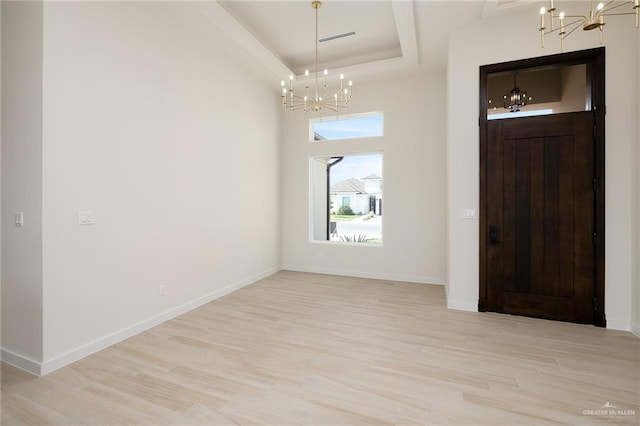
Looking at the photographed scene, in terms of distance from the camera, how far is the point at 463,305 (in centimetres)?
385

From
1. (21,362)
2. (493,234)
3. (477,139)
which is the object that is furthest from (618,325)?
(21,362)

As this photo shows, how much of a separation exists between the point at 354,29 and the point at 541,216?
352cm

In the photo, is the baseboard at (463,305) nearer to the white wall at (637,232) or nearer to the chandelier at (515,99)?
the white wall at (637,232)

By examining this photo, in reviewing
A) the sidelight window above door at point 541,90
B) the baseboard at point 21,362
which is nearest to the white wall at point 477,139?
the sidelight window above door at point 541,90

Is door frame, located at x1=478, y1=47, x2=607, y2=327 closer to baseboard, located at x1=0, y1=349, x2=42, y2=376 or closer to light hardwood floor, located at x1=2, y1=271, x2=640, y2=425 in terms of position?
light hardwood floor, located at x1=2, y1=271, x2=640, y2=425

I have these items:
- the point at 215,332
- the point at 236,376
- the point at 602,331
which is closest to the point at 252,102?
the point at 215,332

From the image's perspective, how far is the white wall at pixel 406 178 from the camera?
5.06 m

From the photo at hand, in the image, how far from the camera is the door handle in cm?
370

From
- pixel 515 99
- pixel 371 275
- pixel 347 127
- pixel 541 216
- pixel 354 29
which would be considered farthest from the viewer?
pixel 347 127

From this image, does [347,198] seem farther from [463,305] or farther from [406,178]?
[463,305]

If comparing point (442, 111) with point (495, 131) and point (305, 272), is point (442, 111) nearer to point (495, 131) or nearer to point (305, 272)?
point (495, 131)

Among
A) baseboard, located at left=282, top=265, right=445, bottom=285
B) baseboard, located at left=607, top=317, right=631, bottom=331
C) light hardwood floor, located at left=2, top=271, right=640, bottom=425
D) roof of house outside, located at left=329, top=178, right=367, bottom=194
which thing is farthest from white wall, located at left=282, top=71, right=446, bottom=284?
baseboard, located at left=607, top=317, right=631, bottom=331

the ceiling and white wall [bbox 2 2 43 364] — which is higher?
the ceiling

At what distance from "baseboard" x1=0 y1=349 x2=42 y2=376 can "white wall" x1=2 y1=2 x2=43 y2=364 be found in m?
0.01
